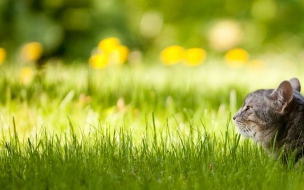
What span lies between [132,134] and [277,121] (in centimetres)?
92

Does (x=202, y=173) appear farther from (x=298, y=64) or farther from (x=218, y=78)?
(x=298, y=64)

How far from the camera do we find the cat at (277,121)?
8.96 ft

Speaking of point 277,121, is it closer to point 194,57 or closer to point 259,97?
point 259,97

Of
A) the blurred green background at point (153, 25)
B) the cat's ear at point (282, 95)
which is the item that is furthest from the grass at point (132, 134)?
the blurred green background at point (153, 25)

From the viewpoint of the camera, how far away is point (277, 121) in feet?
9.22

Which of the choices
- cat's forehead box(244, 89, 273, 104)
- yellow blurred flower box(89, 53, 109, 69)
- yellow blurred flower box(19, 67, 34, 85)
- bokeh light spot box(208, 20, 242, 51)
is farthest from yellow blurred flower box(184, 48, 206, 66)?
cat's forehead box(244, 89, 273, 104)

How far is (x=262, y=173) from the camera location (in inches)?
96.2

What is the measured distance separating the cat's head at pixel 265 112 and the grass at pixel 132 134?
76 mm

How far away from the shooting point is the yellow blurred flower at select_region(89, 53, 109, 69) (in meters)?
4.88

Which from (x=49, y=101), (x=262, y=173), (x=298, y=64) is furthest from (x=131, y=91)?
(x=298, y=64)

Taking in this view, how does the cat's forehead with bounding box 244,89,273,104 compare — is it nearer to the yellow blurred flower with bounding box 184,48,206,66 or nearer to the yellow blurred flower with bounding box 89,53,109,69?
the yellow blurred flower with bounding box 89,53,109,69

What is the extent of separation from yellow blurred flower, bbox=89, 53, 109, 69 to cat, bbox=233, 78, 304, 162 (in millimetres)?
2173

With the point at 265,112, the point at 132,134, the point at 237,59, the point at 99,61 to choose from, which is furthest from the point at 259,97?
the point at 237,59

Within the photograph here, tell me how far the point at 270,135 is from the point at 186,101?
1.46 metres
